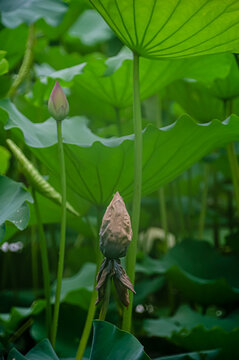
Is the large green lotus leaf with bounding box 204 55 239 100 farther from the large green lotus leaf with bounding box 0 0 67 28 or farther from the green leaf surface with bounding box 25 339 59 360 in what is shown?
the green leaf surface with bounding box 25 339 59 360

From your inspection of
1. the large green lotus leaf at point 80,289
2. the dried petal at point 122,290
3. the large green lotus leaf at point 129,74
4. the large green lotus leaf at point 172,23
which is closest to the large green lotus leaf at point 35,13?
the large green lotus leaf at point 129,74

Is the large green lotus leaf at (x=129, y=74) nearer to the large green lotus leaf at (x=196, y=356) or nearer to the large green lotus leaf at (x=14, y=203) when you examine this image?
the large green lotus leaf at (x=14, y=203)

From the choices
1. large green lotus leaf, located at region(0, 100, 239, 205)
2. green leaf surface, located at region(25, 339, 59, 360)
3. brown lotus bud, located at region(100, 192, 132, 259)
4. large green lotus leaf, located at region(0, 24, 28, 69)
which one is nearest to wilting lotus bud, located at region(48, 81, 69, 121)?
large green lotus leaf, located at region(0, 100, 239, 205)

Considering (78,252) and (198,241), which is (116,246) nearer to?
(198,241)

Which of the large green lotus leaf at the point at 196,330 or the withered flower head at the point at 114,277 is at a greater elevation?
the withered flower head at the point at 114,277

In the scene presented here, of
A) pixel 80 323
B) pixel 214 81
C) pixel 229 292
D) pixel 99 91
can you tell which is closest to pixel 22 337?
pixel 80 323

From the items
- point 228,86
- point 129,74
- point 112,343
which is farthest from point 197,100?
point 112,343
